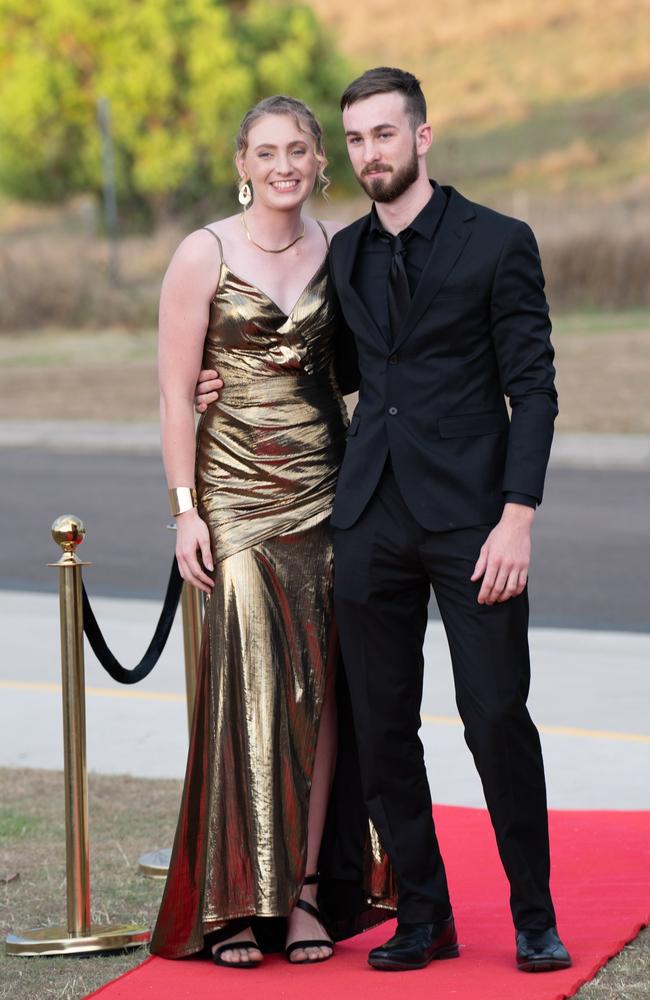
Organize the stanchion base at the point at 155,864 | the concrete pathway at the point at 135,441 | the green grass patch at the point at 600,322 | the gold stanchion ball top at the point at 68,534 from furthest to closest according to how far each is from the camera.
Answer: the green grass patch at the point at 600,322, the concrete pathway at the point at 135,441, the stanchion base at the point at 155,864, the gold stanchion ball top at the point at 68,534

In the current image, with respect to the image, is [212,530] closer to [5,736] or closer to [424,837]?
[424,837]

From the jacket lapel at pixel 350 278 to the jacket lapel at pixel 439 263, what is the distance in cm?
9

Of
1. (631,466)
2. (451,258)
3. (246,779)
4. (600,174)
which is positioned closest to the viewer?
(451,258)

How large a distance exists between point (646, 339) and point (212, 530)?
20877mm

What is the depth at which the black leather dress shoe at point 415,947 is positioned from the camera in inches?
161

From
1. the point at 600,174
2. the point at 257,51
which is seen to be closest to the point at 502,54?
the point at 600,174

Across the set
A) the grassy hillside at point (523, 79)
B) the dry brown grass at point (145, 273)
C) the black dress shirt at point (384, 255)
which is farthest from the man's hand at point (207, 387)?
the grassy hillside at point (523, 79)

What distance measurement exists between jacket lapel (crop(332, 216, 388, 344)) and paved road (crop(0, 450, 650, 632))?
4.95m

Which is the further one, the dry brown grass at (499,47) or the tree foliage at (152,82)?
the dry brown grass at (499,47)

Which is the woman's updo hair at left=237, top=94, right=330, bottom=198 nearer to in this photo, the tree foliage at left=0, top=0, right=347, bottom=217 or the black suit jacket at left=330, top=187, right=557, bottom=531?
the black suit jacket at left=330, top=187, right=557, bottom=531

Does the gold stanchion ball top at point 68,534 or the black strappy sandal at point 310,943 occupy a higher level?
the gold stanchion ball top at point 68,534

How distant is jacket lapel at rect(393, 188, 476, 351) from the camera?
392 cm

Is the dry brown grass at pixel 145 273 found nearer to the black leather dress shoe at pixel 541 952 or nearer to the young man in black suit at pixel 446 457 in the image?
the young man in black suit at pixel 446 457

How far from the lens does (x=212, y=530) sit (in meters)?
4.26
